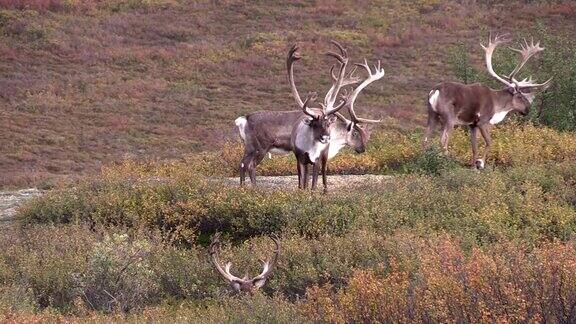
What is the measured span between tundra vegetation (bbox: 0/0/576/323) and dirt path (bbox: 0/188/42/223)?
2.13 ft

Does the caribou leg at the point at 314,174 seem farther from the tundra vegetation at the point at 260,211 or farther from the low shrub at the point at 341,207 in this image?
the low shrub at the point at 341,207

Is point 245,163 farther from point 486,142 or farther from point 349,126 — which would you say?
point 486,142

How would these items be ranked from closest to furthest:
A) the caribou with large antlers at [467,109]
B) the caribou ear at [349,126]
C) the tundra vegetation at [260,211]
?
the tundra vegetation at [260,211] < the caribou ear at [349,126] < the caribou with large antlers at [467,109]

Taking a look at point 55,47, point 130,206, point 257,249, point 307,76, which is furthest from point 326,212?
point 55,47

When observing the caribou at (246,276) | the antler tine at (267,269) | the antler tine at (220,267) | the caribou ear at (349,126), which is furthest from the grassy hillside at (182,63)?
the antler tine at (267,269)

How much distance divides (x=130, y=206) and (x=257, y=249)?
11.3 feet

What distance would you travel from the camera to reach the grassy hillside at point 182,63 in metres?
30.2

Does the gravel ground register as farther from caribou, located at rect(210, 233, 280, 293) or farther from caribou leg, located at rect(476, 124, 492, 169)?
caribou, located at rect(210, 233, 280, 293)

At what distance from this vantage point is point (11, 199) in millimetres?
19812

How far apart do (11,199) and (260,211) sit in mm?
6288

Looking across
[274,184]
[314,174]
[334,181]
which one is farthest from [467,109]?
[314,174]

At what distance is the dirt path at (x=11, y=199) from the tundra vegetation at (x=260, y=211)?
65 cm

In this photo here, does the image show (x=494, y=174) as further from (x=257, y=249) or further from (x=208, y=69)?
(x=208, y=69)

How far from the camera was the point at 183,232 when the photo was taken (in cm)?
1523
